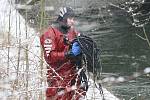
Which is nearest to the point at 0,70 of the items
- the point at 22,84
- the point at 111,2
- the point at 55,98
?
the point at 22,84

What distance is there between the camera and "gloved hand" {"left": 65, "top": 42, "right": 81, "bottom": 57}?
511cm

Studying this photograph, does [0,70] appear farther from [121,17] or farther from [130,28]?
[121,17]

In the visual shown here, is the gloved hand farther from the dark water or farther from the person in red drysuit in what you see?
the dark water

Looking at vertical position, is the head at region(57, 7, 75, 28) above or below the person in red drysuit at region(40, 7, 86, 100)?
above

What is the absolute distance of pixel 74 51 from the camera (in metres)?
5.12

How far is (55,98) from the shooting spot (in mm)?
4680

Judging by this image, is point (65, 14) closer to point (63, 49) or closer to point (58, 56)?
point (63, 49)

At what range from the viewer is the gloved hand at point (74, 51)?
201 inches

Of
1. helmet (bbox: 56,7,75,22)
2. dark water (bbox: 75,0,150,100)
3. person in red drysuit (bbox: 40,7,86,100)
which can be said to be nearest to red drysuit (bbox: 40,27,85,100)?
person in red drysuit (bbox: 40,7,86,100)

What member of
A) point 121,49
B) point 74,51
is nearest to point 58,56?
point 74,51

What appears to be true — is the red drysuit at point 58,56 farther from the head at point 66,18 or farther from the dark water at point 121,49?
the dark water at point 121,49

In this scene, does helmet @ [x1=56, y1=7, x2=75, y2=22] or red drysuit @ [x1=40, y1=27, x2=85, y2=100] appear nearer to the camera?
red drysuit @ [x1=40, y1=27, x2=85, y2=100]

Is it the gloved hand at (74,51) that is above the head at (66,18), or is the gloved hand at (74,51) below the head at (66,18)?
below

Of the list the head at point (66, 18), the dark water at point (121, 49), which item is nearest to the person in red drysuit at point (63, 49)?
the head at point (66, 18)
